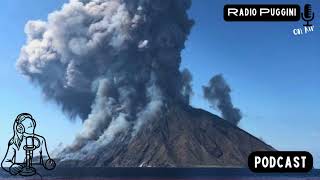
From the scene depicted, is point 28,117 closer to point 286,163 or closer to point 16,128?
point 16,128

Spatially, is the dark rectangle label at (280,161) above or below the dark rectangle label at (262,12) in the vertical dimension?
below

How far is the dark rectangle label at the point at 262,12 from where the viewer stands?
31422 millimetres

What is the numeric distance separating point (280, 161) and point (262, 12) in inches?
354

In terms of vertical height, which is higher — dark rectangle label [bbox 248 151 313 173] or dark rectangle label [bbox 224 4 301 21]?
dark rectangle label [bbox 224 4 301 21]

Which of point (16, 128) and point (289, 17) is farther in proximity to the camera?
point (16, 128)

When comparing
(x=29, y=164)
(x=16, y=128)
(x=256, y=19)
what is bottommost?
(x=29, y=164)

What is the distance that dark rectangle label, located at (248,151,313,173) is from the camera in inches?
1233

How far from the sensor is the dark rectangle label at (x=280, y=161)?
103 feet

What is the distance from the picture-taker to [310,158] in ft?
106

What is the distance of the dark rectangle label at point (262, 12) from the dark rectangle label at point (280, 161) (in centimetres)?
802

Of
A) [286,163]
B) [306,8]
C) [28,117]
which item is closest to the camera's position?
[306,8]

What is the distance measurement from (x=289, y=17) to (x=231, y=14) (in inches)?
144

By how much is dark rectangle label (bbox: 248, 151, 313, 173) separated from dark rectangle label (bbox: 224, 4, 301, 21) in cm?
802

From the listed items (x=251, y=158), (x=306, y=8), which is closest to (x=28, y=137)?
(x=251, y=158)
